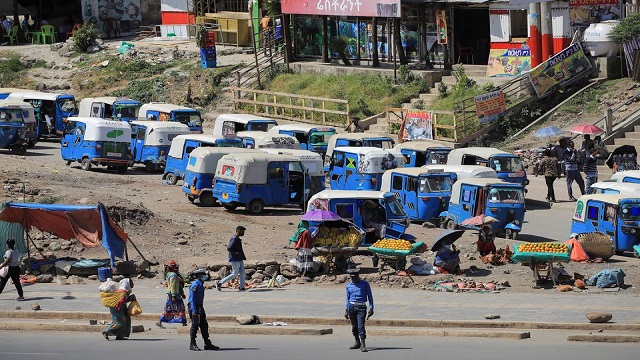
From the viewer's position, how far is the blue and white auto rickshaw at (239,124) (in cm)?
4931

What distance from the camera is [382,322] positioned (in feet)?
82.6

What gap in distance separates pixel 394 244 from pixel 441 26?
26870 millimetres

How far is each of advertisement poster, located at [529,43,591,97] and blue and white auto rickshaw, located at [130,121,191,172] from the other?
12.7 metres

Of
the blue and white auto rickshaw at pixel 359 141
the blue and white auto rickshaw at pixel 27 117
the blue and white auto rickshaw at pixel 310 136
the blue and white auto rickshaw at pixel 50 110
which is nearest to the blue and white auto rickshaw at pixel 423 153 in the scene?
the blue and white auto rickshaw at pixel 359 141

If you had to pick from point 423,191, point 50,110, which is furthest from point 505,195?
point 50,110

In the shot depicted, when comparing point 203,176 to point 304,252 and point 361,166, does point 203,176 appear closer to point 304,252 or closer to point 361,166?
point 361,166

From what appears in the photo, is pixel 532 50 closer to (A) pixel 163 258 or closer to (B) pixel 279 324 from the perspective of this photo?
(A) pixel 163 258

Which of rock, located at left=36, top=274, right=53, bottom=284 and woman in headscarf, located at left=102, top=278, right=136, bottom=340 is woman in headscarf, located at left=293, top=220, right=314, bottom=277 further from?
woman in headscarf, located at left=102, top=278, right=136, bottom=340

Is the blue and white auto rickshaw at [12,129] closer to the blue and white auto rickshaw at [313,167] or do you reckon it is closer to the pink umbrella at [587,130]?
the blue and white auto rickshaw at [313,167]

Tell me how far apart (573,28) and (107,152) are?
17983 millimetres

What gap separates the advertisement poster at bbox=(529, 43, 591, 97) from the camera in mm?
49594

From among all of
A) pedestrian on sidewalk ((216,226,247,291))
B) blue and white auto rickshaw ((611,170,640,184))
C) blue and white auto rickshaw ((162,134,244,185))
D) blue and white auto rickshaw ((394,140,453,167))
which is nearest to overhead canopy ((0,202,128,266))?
pedestrian on sidewalk ((216,226,247,291))

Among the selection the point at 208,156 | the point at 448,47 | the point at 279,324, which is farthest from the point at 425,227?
the point at 448,47

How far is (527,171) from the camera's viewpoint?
44375 millimetres
